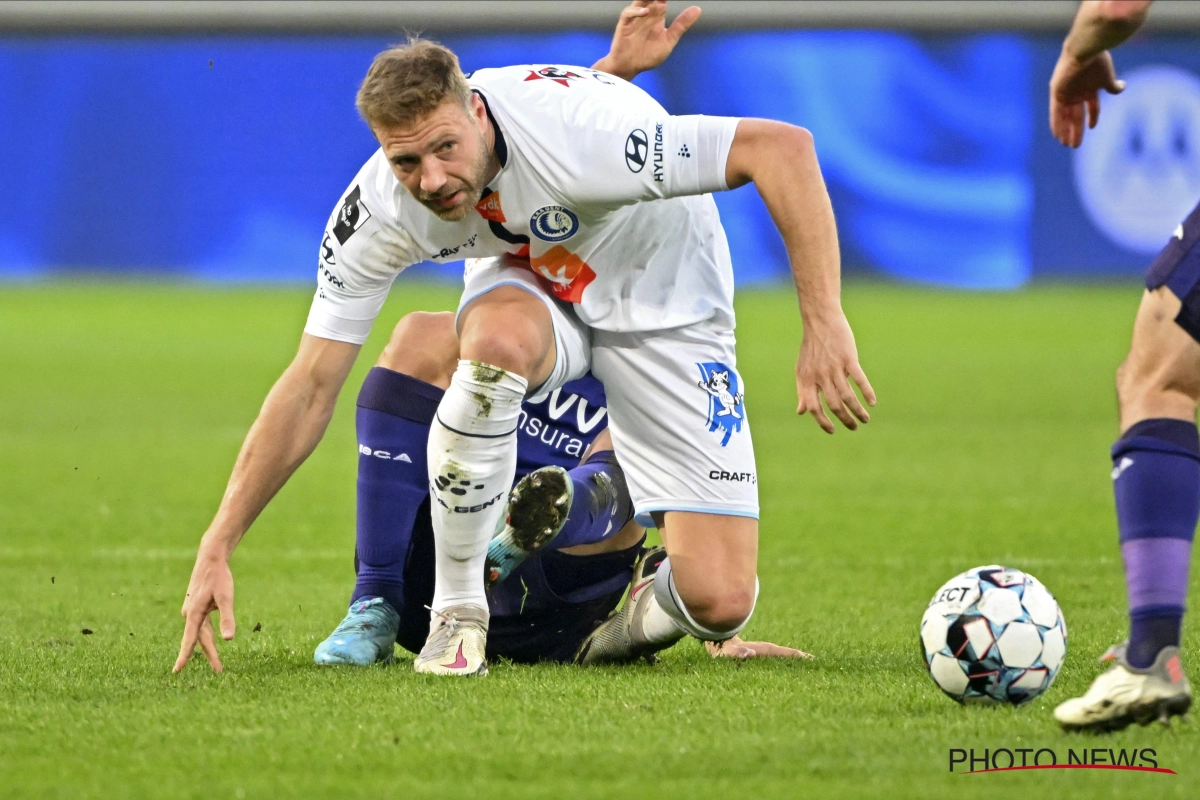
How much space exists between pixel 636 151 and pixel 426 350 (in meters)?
0.71

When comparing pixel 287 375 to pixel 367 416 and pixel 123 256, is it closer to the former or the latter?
pixel 367 416

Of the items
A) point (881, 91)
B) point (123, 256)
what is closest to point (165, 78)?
point (123, 256)

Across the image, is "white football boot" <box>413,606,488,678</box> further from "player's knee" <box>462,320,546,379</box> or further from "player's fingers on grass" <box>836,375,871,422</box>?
"player's fingers on grass" <box>836,375,871,422</box>

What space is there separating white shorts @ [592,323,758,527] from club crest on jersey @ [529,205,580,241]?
29cm

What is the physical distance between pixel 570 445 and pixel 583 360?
1.38ft

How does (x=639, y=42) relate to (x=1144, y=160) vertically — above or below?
below

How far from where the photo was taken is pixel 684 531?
386cm

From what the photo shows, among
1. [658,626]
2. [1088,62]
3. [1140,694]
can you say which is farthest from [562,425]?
[1140,694]

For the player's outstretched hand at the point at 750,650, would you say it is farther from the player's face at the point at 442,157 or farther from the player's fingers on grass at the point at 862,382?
the player's face at the point at 442,157

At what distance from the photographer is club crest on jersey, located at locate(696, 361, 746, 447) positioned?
3.93 metres

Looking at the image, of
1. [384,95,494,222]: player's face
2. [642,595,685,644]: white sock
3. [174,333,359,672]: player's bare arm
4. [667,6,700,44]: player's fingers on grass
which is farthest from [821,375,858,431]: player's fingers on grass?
[667,6,700,44]: player's fingers on grass

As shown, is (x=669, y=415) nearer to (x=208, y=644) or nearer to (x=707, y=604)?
(x=707, y=604)

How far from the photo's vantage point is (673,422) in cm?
390

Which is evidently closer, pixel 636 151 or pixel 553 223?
pixel 636 151
